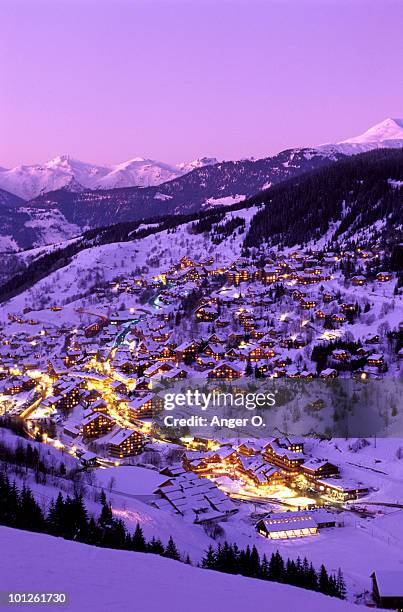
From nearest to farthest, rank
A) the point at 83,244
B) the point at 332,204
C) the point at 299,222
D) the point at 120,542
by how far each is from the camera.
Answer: the point at 120,542 → the point at 299,222 → the point at 332,204 → the point at 83,244

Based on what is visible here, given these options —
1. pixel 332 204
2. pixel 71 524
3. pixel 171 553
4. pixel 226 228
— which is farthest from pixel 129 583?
pixel 226 228

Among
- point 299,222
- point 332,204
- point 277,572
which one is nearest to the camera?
point 277,572

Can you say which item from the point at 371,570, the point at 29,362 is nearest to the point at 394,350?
the point at 371,570

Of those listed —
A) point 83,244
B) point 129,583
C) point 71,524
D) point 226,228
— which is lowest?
point 83,244

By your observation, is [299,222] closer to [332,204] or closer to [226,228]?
[332,204]

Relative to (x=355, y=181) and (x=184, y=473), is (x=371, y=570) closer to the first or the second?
(x=184, y=473)

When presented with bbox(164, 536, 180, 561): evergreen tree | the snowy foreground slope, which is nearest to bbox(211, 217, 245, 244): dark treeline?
bbox(164, 536, 180, 561): evergreen tree

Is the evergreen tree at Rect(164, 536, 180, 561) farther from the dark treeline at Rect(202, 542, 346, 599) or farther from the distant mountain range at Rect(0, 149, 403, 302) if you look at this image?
the distant mountain range at Rect(0, 149, 403, 302)
